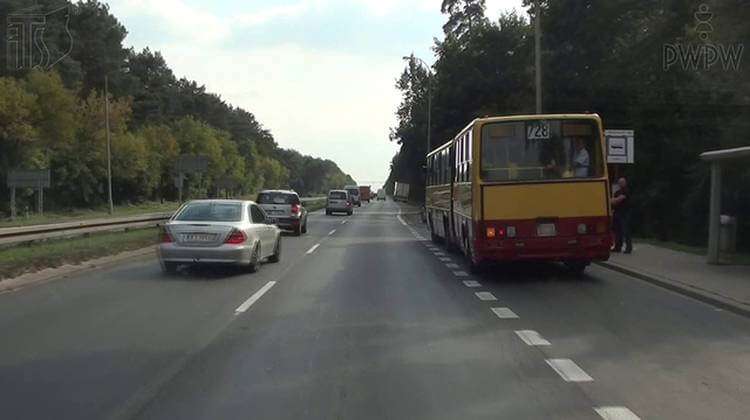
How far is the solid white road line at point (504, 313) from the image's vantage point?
10.6 metres

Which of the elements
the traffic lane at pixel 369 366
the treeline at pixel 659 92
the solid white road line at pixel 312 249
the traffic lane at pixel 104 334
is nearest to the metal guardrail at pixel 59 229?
the traffic lane at pixel 104 334

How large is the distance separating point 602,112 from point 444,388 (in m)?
30.1

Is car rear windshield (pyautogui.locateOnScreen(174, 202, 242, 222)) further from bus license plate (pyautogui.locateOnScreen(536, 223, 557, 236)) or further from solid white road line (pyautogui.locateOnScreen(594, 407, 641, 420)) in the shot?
solid white road line (pyautogui.locateOnScreen(594, 407, 641, 420))

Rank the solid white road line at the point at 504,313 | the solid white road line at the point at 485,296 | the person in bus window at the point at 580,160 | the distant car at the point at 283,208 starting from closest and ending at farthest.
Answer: the solid white road line at the point at 504,313, the solid white road line at the point at 485,296, the person in bus window at the point at 580,160, the distant car at the point at 283,208

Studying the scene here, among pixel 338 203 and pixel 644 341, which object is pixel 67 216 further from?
pixel 644 341

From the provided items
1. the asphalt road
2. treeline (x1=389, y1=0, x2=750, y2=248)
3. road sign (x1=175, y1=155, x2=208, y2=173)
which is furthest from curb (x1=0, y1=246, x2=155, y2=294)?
road sign (x1=175, y1=155, x2=208, y2=173)

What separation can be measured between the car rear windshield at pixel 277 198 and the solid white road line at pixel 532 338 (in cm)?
2159

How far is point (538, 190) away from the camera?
565 inches

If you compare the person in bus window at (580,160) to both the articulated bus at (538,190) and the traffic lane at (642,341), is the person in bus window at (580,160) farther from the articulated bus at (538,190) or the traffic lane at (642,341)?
the traffic lane at (642,341)

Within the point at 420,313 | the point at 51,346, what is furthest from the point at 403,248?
the point at 51,346

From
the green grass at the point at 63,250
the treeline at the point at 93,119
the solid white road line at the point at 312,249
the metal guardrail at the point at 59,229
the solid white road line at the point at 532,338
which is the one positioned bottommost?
the solid white road line at the point at 312,249

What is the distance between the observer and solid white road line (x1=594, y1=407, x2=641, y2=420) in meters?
5.84

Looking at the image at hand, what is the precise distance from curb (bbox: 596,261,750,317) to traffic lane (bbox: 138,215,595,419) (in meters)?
3.40

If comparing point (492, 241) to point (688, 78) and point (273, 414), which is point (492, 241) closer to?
point (273, 414)
